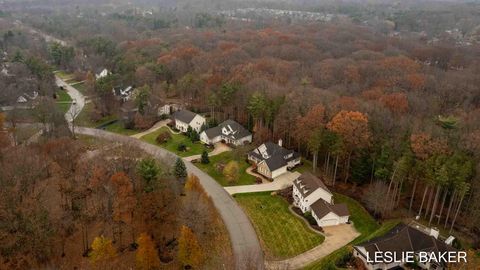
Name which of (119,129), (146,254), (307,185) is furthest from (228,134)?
(146,254)

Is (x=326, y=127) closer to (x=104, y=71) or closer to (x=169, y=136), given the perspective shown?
(x=169, y=136)

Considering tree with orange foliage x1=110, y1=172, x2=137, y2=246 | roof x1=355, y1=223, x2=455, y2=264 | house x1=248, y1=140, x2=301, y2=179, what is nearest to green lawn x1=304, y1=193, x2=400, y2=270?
roof x1=355, y1=223, x2=455, y2=264

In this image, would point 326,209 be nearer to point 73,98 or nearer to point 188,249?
point 188,249

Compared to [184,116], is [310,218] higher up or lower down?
lower down

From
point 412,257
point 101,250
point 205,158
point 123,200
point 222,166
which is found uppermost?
point 123,200

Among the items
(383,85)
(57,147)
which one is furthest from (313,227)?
(383,85)

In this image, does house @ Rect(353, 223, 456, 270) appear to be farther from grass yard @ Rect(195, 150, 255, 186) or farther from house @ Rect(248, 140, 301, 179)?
grass yard @ Rect(195, 150, 255, 186)

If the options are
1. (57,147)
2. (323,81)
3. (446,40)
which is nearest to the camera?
(57,147)
